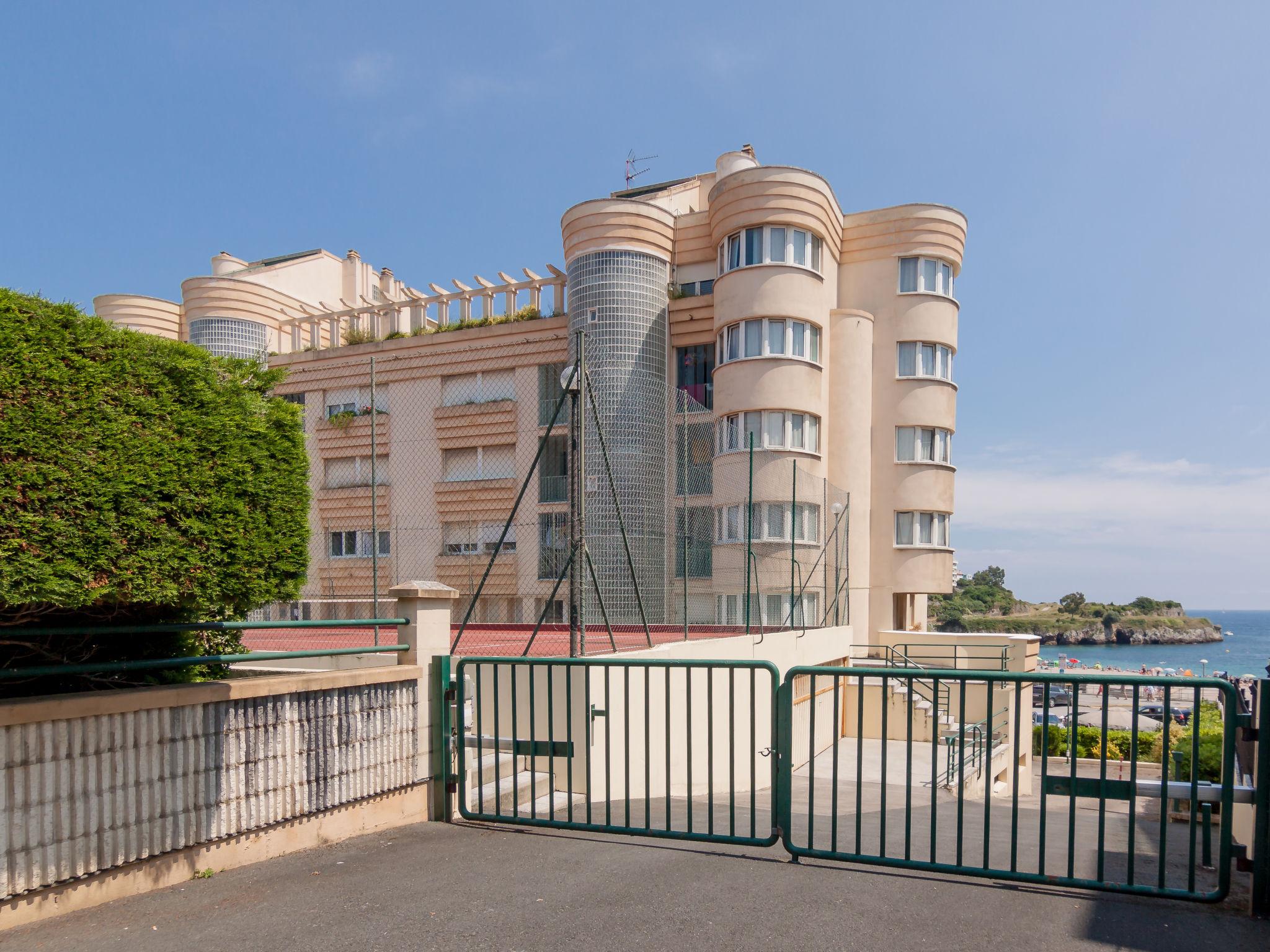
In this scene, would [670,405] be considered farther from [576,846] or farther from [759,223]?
[576,846]

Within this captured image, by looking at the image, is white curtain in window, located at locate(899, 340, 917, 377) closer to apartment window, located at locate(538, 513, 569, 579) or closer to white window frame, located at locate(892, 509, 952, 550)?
white window frame, located at locate(892, 509, 952, 550)

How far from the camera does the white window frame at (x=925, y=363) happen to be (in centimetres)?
2784

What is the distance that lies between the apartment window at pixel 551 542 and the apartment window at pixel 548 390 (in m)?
2.96

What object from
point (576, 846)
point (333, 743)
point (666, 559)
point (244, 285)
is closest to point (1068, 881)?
point (576, 846)

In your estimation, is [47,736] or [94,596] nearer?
[94,596]

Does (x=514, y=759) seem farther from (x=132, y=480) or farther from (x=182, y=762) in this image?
(x=132, y=480)

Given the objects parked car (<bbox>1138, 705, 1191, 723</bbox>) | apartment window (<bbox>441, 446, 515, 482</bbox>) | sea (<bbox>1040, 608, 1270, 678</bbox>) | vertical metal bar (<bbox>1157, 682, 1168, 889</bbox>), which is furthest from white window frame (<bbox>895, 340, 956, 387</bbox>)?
sea (<bbox>1040, 608, 1270, 678</bbox>)

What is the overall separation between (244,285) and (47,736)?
30.8 m

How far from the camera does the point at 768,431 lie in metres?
25.5

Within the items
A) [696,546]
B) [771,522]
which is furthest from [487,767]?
[771,522]

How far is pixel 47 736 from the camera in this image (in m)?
4.71

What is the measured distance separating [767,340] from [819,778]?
13498mm

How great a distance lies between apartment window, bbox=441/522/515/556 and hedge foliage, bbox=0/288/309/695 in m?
21.4

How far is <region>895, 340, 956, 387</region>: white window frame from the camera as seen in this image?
27.8m
